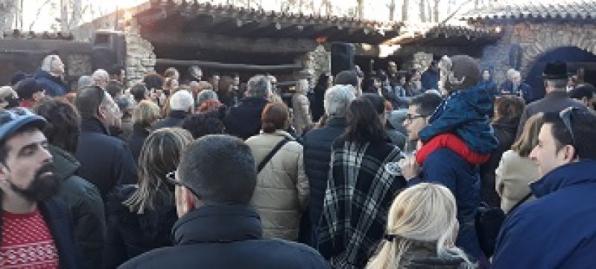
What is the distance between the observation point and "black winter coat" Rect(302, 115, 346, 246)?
4.56 meters

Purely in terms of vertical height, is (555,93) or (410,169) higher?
(555,93)

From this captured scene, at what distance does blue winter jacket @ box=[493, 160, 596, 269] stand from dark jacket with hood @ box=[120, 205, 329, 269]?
1.12m

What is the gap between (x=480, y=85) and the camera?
4227 mm

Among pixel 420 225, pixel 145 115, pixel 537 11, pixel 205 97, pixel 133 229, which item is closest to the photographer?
pixel 420 225

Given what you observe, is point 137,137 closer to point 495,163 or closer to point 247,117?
point 247,117

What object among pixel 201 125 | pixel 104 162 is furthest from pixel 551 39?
pixel 104 162

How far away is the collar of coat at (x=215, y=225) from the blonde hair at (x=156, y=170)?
1460 millimetres

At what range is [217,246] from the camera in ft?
6.33

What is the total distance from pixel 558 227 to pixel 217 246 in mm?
1396

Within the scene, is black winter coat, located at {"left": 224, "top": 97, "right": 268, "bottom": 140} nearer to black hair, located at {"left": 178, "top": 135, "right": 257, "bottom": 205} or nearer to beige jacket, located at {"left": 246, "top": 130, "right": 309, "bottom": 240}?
beige jacket, located at {"left": 246, "top": 130, "right": 309, "bottom": 240}

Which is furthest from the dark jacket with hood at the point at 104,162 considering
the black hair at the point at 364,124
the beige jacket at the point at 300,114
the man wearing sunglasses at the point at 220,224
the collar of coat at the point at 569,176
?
the beige jacket at the point at 300,114

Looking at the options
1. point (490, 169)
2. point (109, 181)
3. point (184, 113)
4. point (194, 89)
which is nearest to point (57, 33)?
point (194, 89)

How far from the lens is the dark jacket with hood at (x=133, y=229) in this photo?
3.35m

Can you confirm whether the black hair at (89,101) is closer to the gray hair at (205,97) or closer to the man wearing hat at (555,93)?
the gray hair at (205,97)
